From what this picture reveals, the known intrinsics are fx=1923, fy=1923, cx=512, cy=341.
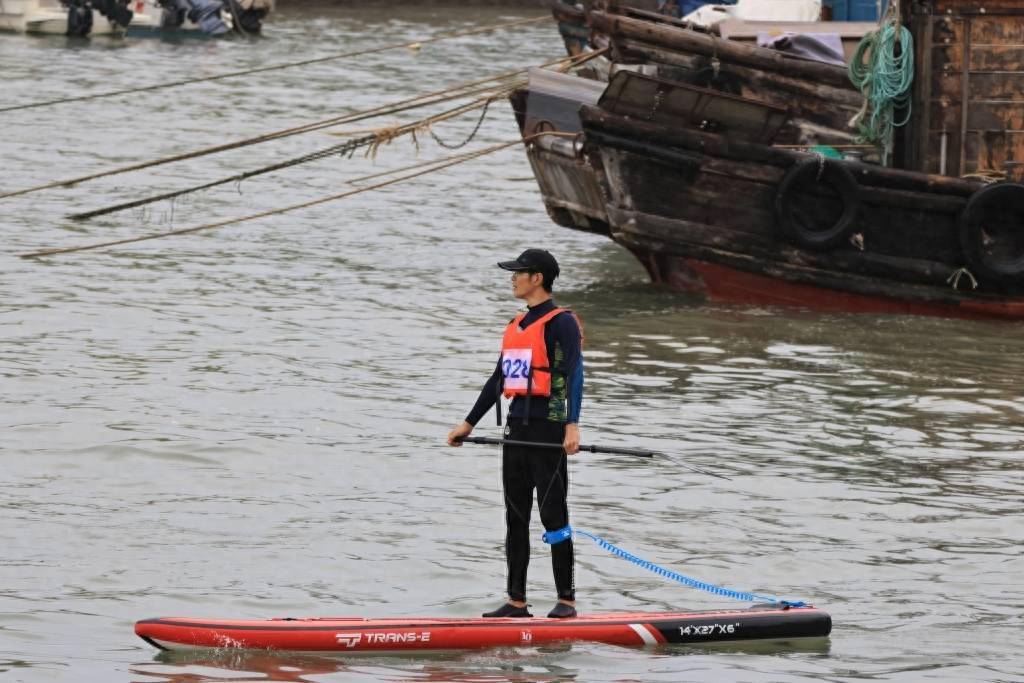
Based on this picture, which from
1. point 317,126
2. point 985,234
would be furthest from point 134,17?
point 985,234

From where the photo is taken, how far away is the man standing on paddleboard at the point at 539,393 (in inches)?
314

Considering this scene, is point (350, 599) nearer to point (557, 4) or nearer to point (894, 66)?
point (894, 66)

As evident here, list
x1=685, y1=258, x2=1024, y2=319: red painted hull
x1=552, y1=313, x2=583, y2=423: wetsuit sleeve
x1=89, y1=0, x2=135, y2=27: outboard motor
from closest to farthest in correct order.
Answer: x1=552, y1=313, x2=583, y2=423: wetsuit sleeve < x1=685, y1=258, x2=1024, y2=319: red painted hull < x1=89, y1=0, x2=135, y2=27: outboard motor

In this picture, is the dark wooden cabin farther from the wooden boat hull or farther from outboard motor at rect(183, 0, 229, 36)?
outboard motor at rect(183, 0, 229, 36)

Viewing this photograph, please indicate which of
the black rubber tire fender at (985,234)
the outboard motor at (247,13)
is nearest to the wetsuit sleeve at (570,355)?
the black rubber tire fender at (985,234)

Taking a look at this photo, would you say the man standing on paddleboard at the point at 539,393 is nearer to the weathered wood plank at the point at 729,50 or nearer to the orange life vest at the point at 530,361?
the orange life vest at the point at 530,361

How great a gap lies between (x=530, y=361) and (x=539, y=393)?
14 centimetres

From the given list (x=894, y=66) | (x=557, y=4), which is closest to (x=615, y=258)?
(x=894, y=66)

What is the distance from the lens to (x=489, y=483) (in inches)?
437

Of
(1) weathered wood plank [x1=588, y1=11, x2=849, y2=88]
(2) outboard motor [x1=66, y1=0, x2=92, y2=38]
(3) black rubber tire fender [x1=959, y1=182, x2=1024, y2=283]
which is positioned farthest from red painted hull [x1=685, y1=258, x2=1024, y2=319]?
(2) outboard motor [x1=66, y1=0, x2=92, y2=38]

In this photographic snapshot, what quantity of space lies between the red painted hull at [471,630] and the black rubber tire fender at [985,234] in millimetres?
7701

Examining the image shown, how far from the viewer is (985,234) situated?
51.2ft

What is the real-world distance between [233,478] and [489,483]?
4.82ft

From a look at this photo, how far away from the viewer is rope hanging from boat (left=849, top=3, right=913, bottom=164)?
15797mm
